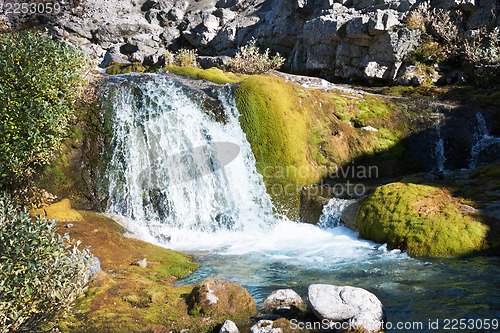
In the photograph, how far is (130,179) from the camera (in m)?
12.2

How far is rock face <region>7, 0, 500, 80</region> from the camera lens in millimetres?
23688

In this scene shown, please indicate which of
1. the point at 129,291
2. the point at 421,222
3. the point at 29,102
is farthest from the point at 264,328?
the point at 29,102

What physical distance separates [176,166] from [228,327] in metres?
8.55

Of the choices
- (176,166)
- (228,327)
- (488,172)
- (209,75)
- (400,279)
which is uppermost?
(209,75)

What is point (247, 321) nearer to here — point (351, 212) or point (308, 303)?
point (308, 303)

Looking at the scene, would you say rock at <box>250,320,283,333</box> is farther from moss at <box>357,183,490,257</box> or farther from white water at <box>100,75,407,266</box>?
moss at <box>357,183,490,257</box>

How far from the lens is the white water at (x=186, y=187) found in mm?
11305

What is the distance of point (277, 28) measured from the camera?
3594 centimetres

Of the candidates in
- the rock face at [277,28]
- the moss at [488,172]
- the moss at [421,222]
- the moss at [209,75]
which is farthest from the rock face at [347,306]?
the rock face at [277,28]

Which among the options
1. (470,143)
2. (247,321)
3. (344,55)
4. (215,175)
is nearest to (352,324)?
(247,321)

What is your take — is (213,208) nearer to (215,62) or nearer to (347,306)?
(347,306)

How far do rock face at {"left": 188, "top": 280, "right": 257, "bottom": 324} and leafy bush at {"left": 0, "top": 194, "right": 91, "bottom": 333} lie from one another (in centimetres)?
199

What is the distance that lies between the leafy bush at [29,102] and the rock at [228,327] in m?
7.56

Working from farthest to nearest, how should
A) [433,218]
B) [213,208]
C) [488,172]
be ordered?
[213,208]
[488,172]
[433,218]
